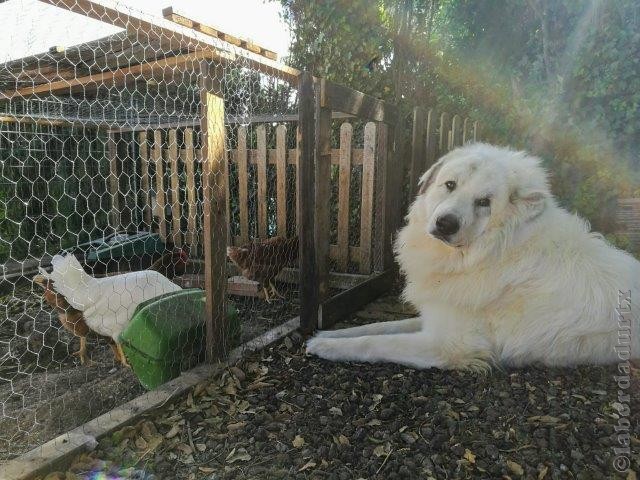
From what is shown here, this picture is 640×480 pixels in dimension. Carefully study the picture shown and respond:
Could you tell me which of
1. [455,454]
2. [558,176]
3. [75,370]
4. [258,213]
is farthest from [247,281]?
[558,176]

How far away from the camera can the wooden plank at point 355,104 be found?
325cm

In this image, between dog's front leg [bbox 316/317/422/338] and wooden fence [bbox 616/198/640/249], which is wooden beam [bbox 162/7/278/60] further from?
wooden fence [bbox 616/198/640/249]

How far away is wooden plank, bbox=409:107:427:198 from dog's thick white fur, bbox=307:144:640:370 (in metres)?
1.79

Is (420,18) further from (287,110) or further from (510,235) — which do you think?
(510,235)

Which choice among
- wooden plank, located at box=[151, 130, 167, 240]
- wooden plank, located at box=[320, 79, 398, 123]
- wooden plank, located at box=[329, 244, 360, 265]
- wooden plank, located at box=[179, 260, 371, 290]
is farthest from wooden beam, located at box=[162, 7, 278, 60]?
wooden plank, located at box=[151, 130, 167, 240]

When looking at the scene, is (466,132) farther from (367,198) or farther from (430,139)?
(367,198)

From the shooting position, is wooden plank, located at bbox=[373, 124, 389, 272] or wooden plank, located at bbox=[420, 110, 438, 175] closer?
wooden plank, located at bbox=[373, 124, 389, 272]

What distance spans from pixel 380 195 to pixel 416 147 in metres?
0.67

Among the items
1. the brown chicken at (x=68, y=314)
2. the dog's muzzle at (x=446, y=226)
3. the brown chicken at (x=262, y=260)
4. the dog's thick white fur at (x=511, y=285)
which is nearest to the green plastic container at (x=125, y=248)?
the brown chicken at (x=262, y=260)

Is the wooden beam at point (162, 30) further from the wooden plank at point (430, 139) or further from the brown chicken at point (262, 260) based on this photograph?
the wooden plank at point (430, 139)

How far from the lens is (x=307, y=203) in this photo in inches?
127

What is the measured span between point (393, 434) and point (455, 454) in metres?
0.28

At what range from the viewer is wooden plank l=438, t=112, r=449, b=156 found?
17.0 ft

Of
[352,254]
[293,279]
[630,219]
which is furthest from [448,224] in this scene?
[630,219]
